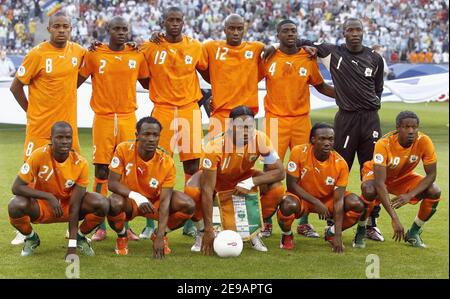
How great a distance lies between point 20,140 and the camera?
14.8 meters

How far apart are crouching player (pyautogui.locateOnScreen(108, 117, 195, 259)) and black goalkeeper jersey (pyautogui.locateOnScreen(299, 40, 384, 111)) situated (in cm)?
196

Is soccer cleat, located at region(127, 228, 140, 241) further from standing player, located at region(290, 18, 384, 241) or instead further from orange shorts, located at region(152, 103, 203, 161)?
standing player, located at region(290, 18, 384, 241)

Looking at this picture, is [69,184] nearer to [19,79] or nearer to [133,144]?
[133,144]

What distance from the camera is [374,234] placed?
7.27 m

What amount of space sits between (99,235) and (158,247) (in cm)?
110

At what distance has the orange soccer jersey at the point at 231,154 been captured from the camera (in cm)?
658

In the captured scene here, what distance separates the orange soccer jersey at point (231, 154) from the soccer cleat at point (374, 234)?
1.36 metres

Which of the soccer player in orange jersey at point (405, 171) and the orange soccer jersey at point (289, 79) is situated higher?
the orange soccer jersey at point (289, 79)

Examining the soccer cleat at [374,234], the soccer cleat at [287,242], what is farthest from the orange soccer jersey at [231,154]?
the soccer cleat at [374,234]

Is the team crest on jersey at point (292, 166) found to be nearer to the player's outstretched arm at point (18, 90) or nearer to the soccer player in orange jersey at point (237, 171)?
the soccer player in orange jersey at point (237, 171)

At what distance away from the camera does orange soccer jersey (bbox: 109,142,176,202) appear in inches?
256

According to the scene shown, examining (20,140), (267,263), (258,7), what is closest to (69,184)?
(267,263)

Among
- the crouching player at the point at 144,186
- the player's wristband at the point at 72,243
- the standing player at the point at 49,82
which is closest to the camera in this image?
the player's wristband at the point at 72,243

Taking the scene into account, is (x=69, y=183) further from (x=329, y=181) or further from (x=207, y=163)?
(x=329, y=181)
